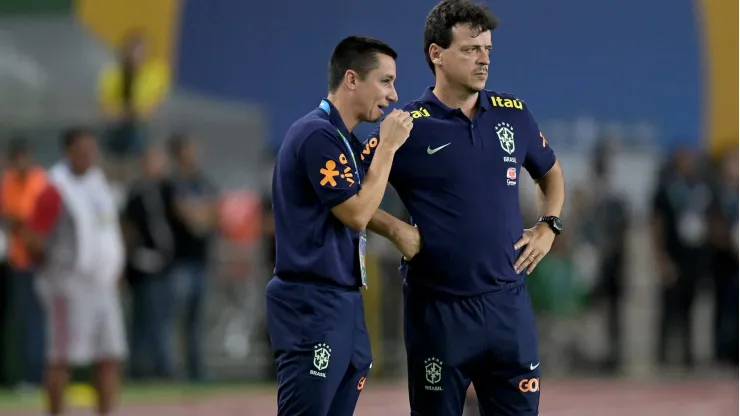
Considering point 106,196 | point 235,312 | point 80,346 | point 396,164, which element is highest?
point 396,164

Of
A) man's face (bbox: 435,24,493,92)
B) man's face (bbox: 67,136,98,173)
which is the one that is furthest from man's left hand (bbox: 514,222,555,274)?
man's face (bbox: 67,136,98,173)

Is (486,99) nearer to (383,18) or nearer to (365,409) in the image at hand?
(365,409)

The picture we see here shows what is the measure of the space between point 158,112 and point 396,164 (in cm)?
1152

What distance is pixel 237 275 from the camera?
17094 millimetres

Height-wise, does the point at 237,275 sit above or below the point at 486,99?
below

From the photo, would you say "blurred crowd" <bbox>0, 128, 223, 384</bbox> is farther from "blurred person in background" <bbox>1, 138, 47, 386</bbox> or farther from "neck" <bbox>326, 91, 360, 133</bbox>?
"neck" <bbox>326, 91, 360, 133</bbox>

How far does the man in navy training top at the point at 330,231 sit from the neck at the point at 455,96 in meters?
0.29

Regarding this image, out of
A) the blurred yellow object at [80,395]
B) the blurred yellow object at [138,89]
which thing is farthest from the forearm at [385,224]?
the blurred yellow object at [138,89]

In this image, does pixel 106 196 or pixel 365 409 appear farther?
pixel 365 409

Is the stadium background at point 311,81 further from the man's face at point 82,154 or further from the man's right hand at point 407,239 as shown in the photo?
the man's right hand at point 407,239

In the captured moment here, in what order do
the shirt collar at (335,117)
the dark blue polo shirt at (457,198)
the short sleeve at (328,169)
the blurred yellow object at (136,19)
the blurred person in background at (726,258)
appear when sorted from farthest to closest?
1. the blurred yellow object at (136,19)
2. the blurred person in background at (726,258)
3. the dark blue polo shirt at (457,198)
4. the shirt collar at (335,117)
5. the short sleeve at (328,169)

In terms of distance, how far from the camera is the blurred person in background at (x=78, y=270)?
38.0 ft

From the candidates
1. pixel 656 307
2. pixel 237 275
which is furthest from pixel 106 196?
pixel 656 307

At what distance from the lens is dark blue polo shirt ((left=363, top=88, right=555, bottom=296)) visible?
6.16 metres
